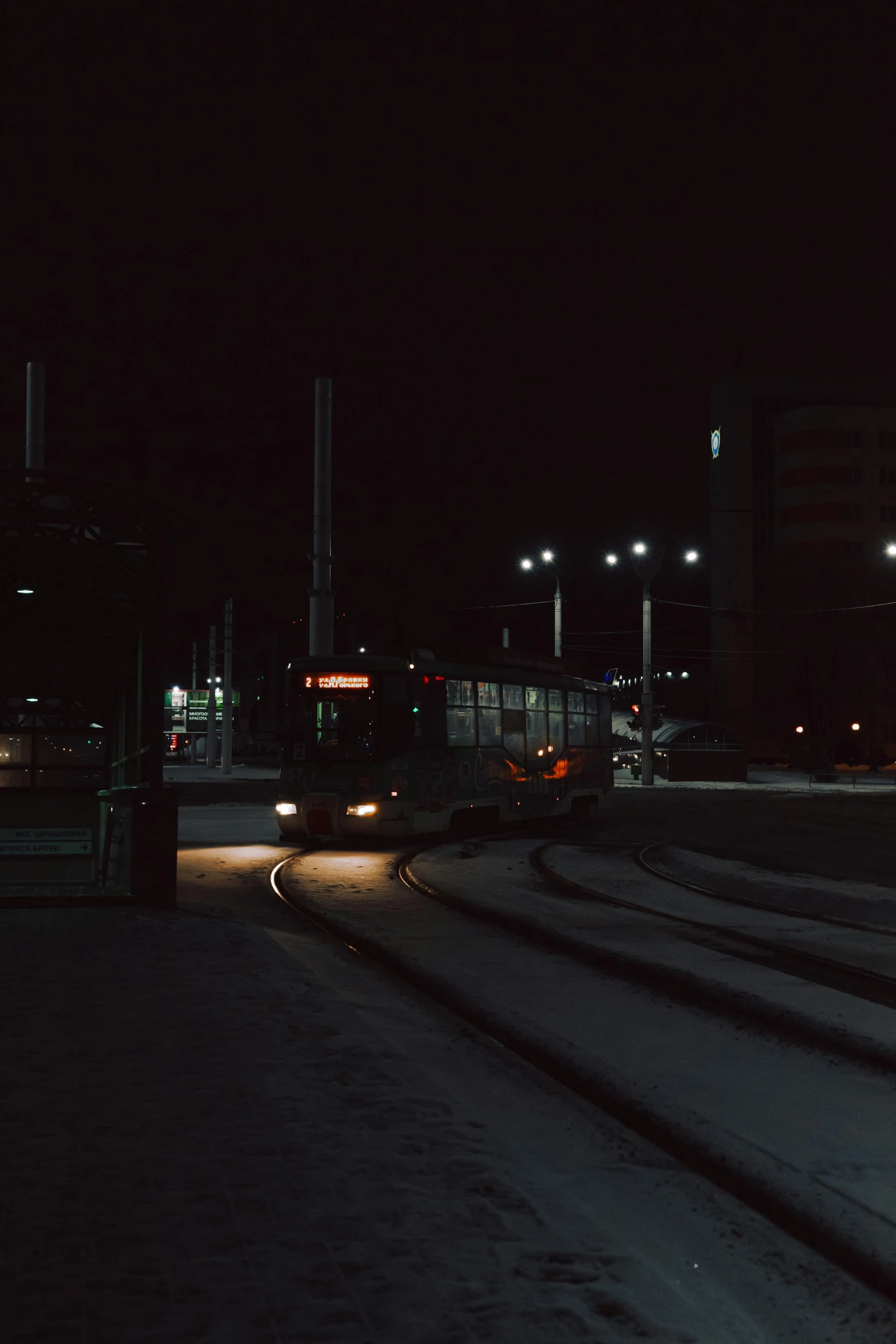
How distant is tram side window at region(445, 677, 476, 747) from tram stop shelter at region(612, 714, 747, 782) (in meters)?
33.8

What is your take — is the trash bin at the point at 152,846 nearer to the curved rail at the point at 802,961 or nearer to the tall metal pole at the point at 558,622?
the curved rail at the point at 802,961

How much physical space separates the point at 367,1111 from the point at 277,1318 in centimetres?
208

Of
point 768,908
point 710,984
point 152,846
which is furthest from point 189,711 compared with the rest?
point 710,984

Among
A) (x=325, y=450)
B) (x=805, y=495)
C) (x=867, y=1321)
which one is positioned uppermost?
(x=805, y=495)

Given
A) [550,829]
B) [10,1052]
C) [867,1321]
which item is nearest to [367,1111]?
[10,1052]

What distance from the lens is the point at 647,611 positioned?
4538 centimetres

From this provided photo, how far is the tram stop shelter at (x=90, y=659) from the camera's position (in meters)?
11.5

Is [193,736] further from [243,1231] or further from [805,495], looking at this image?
[243,1231]

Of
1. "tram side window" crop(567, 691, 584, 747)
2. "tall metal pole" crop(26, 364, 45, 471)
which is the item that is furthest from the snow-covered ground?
"tall metal pole" crop(26, 364, 45, 471)

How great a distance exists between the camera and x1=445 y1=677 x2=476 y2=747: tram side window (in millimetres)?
21938

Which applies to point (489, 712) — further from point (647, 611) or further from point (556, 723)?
point (647, 611)

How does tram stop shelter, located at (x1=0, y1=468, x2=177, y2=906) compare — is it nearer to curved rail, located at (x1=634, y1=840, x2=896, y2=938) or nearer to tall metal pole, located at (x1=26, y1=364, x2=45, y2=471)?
curved rail, located at (x1=634, y1=840, x2=896, y2=938)

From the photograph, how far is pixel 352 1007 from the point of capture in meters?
7.92

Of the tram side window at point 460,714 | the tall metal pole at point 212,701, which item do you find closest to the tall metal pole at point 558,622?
the tall metal pole at point 212,701
